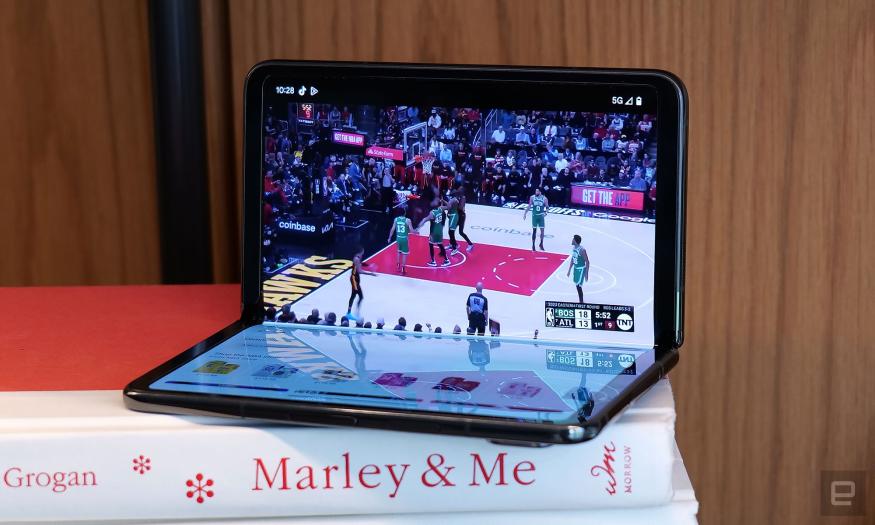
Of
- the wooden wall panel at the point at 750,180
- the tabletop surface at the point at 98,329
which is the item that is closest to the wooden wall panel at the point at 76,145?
the wooden wall panel at the point at 750,180

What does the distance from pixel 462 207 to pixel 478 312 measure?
0.07m

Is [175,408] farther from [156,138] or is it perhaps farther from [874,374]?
[874,374]

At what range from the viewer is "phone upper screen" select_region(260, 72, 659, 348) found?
56cm

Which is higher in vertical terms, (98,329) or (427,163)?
(427,163)

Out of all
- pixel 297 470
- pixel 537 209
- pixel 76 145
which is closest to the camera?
pixel 297 470

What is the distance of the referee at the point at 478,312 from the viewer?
591 millimetres

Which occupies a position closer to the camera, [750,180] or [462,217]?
[462,217]

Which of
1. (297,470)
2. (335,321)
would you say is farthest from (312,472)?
(335,321)

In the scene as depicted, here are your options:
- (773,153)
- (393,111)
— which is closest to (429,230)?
(393,111)

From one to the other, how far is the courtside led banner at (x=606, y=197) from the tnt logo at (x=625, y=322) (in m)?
0.07

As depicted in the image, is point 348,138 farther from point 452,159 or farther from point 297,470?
point 297,470

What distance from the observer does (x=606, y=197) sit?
56 centimetres

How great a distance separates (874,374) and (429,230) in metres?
0.55

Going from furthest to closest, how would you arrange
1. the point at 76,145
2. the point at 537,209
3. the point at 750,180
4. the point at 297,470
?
the point at 76,145, the point at 750,180, the point at 537,209, the point at 297,470
